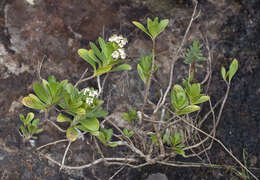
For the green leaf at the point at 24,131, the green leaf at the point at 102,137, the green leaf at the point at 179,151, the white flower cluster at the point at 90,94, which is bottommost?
the green leaf at the point at 179,151

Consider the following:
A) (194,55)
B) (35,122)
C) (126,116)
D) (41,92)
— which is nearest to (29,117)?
(35,122)

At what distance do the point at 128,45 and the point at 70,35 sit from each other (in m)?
0.46

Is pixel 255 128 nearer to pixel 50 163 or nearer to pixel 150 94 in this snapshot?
pixel 150 94

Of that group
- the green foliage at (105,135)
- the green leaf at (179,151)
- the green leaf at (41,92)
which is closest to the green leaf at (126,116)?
the green foliage at (105,135)

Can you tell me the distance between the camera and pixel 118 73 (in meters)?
2.25

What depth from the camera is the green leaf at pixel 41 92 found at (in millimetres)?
1700

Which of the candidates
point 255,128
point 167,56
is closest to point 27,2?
point 167,56

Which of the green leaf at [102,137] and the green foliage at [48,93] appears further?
the green leaf at [102,137]

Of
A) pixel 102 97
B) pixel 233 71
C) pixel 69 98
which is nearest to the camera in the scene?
pixel 69 98

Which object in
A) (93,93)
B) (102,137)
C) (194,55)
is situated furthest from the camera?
(194,55)

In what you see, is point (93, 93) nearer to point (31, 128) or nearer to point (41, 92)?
point (41, 92)

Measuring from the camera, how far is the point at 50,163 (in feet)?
6.57

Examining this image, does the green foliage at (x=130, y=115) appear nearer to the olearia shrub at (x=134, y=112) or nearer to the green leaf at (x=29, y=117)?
the olearia shrub at (x=134, y=112)

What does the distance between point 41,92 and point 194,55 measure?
1137 mm
